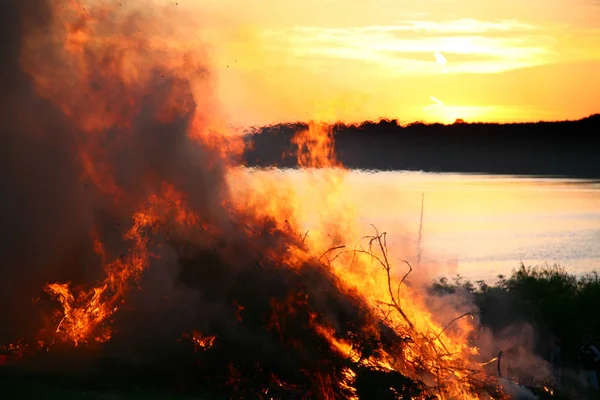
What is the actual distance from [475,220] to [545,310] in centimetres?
6822

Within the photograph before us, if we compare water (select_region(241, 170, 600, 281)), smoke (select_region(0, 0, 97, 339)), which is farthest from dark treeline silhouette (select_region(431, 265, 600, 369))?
smoke (select_region(0, 0, 97, 339))

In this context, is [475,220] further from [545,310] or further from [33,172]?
[33,172]

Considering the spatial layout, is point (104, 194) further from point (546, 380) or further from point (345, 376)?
point (546, 380)

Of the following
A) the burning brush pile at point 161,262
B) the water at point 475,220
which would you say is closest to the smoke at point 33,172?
the burning brush pile at point 161,262

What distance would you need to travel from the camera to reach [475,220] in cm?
9162

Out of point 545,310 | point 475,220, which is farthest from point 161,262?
point 475,220

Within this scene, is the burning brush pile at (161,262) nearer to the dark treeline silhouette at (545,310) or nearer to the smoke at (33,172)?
the smoke at (33,172)

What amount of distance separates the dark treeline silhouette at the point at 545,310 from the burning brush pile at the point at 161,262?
14.2 feet

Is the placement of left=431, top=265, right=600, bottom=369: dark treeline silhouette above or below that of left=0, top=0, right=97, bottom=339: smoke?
below

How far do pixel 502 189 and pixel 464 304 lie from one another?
12840cm

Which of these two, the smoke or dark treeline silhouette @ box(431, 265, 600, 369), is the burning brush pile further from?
dark treeline silhouette @ box(431, 265, 600, 369)

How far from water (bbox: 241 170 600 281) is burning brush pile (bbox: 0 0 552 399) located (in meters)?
3.61

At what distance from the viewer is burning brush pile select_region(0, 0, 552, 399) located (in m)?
17.0

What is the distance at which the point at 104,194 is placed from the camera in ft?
60.3
